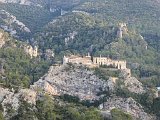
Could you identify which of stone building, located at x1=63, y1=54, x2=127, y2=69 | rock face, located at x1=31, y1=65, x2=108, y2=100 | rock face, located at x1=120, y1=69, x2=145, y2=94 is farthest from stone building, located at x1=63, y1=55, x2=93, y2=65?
rock face, located at x1=120, y1=69, x2=145, y2=94

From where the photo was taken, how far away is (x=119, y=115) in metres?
128

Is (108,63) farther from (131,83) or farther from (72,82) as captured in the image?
(72,82)

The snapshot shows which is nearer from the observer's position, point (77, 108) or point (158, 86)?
point (77, 108)

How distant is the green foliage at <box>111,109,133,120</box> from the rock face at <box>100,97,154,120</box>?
829 cm

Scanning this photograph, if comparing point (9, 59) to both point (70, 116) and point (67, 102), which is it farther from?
point (70, 116)

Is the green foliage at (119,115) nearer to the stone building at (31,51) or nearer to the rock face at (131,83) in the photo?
the rock face at (131,83)

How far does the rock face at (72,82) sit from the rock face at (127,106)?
401cm

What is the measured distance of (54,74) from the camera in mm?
152375

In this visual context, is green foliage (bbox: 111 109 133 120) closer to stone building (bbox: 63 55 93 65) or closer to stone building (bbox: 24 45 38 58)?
stone building (bbox: 63 55 93 65)

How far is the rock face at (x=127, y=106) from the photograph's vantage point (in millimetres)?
140250

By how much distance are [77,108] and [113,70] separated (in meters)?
26.7

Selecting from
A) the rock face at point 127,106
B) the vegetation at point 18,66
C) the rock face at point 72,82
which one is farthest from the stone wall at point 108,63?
the rock face at point 127,106

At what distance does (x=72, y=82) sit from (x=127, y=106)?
47.4ft

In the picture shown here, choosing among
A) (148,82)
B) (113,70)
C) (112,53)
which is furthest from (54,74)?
(112,53)
